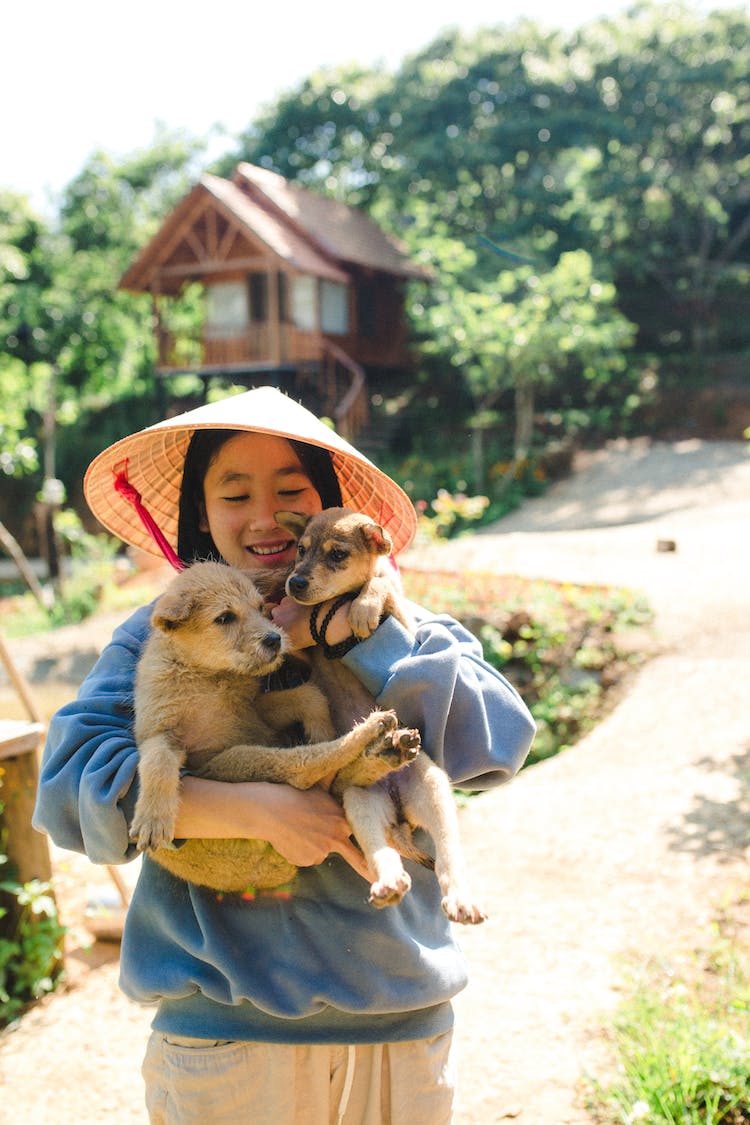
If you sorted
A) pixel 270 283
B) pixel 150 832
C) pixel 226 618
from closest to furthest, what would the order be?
1. pixel 150 832
2. pixel 226 618
3. pixel 270 283

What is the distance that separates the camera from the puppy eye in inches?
91.1

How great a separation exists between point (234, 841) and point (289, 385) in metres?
22.3

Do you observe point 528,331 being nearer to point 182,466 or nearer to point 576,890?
point 576,890

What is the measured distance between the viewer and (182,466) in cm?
292

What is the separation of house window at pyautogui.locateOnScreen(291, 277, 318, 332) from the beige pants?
72.3ft

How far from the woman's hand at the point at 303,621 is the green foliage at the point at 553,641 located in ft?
21.1

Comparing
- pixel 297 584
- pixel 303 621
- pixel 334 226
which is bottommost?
pixel 303 621

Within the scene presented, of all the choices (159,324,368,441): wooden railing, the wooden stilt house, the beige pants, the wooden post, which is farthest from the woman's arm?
(159,324,368,441): wooden railing

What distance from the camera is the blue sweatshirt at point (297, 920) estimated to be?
2.13 meters

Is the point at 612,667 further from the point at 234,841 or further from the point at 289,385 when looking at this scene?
the point at 289,385

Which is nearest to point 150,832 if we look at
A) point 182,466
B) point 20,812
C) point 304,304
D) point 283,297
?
point 182,466

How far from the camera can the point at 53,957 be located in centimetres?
517

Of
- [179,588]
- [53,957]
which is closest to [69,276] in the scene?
[53,957]

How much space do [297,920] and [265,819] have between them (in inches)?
14.2
